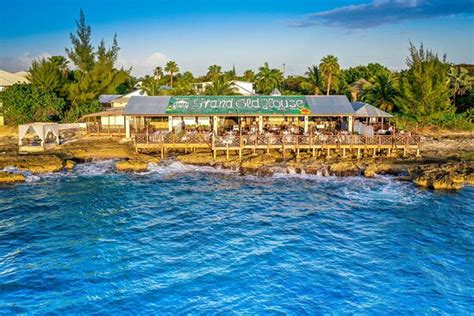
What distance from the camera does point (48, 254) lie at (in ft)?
56.0

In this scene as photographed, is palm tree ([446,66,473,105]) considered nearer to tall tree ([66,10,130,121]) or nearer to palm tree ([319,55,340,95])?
palm tree ([319,55,340,95])

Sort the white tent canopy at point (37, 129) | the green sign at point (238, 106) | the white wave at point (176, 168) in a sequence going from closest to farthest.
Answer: the white wave at point (176, 168)
the green sign at point (238, 106)
the white tent canopy at point (37, 129)

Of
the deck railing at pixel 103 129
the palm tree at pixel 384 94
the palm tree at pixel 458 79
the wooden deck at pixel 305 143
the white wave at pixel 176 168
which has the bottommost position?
the white wave at pixel 176 168

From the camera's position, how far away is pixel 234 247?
58.2 feet

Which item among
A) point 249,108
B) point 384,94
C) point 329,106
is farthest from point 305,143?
point 384,94

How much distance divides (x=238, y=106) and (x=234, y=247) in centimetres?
1990

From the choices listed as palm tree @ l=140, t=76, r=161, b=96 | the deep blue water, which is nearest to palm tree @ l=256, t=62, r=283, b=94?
palm tree @ l=140, t=76, r=161, b=96

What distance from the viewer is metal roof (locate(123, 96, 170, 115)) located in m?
35.1

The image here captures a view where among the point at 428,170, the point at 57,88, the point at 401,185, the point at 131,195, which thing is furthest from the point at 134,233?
the point at 57,88

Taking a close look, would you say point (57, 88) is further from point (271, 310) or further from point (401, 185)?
point (271, 310)

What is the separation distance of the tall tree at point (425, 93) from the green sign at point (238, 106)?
15232 mm

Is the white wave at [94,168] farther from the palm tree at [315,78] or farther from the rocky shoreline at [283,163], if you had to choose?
the palm tree at [315,78]

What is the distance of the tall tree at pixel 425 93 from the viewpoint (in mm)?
44531

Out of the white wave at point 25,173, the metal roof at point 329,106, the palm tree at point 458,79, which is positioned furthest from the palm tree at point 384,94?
the white wave at point 25,173
